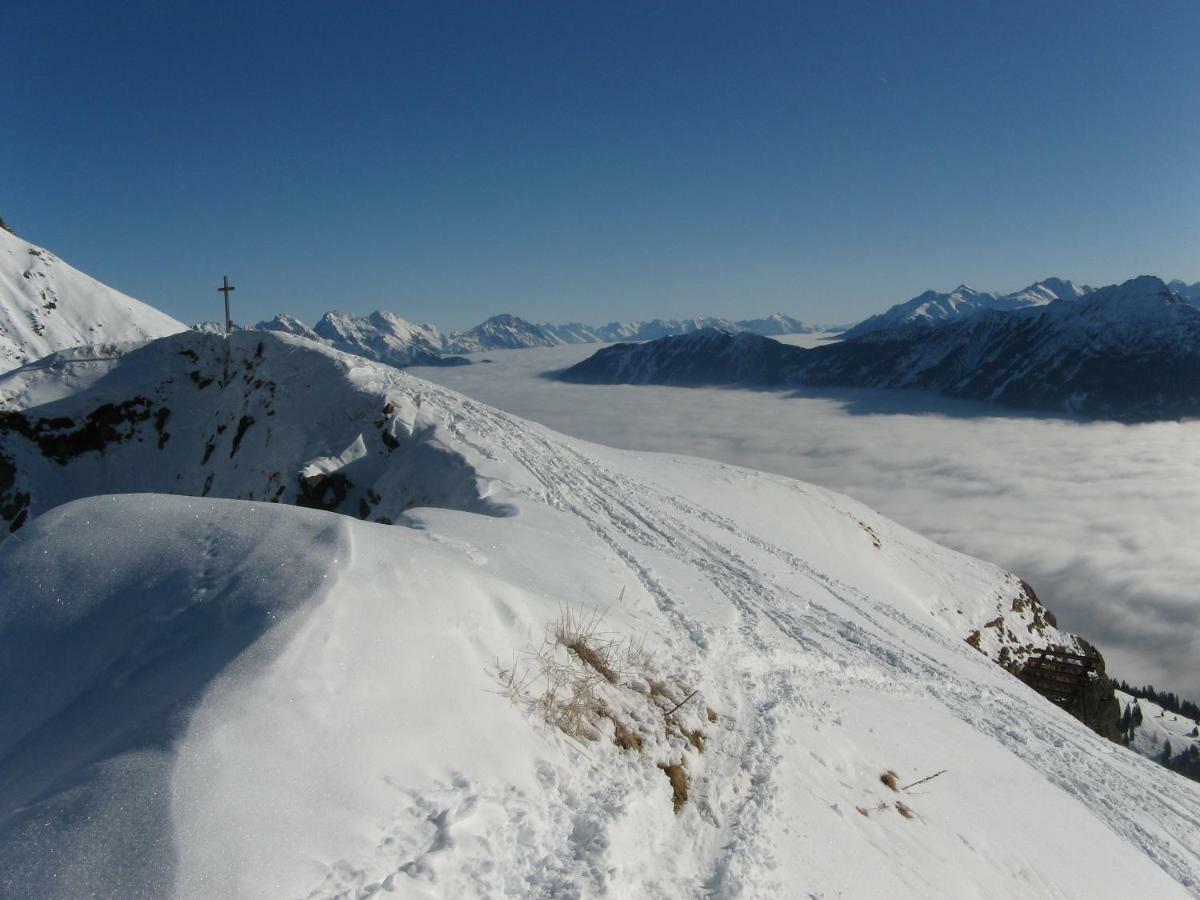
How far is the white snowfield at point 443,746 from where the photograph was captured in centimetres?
372

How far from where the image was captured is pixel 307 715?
14.6 feet

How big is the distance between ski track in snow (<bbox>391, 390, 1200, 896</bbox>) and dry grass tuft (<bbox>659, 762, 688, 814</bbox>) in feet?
1.25

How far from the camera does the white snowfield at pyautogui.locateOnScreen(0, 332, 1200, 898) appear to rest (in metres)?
3.72

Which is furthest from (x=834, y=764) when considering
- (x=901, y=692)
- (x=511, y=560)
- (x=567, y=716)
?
(x=901, y=692)

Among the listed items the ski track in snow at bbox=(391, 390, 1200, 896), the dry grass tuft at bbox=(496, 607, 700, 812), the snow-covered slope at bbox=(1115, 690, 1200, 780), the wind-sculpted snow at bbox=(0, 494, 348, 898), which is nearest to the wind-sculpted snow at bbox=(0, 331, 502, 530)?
the ski track in snow at bbox=(391, 390, 1200, 896)

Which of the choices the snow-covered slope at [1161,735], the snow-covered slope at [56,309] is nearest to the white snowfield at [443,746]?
the snow-covered slope at [56,309]

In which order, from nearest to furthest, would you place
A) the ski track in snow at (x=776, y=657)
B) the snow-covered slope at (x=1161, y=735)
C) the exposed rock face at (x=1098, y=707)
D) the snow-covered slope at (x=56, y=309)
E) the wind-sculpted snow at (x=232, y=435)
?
the ski track in snow at (x=776, y=657), the wind-sculpted snow at (x=232, y=435), the exposed rock face at (x=1098, y=707), the snow-covered slope at (x=56, y=309), the snow-covered slope at (x=1161, y=735)

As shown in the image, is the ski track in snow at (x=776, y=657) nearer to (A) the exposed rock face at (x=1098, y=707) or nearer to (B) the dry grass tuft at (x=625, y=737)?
(B) the dry grass tuft at (x=625, y=737)

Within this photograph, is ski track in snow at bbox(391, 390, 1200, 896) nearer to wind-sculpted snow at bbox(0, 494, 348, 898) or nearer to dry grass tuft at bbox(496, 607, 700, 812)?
dry grass tuft at bbox(496, 607, 700, 812)

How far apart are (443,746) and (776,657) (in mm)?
7474

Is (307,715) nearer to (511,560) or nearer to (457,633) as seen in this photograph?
(457,633)

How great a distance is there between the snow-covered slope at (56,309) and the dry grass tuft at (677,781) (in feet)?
284

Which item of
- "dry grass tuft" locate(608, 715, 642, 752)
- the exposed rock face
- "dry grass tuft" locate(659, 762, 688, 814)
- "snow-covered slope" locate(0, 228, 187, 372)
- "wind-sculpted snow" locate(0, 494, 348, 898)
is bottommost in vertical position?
the exposed rock face

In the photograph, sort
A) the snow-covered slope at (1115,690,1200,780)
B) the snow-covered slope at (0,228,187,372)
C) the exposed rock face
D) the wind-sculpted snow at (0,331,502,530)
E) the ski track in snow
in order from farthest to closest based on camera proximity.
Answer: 1. the snow-covered slope at (1115,690,1200,780)
2. the snow-covered slope at (0,228,187,372)
3. the exposed rock face
4. the wind-sculpted snow at (0,331,502,530)
5. the ski track in snow
